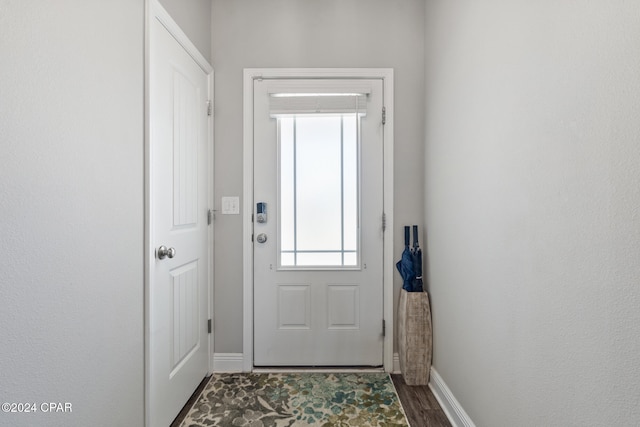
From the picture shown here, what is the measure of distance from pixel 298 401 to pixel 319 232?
3.45ft

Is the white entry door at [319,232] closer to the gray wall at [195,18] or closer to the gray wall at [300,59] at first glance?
the gray wall at [300,59]

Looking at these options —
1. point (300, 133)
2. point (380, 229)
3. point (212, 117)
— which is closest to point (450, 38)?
point (300, 133)

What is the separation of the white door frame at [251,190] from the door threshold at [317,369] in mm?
75

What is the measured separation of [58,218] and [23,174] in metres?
0.16

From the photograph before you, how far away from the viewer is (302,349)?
2232 millimetres

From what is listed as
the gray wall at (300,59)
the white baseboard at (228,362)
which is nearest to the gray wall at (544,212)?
the gray wall at (300,59)

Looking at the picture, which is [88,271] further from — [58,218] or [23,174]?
[23,174]

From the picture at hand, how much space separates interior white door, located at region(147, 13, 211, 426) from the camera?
1488 millimetres

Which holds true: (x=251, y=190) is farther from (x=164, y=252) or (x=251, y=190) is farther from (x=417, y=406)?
(x=417, y=406)

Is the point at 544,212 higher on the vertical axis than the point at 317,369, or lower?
higher

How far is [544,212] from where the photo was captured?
3.39ft

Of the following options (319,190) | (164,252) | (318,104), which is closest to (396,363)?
(319,190)

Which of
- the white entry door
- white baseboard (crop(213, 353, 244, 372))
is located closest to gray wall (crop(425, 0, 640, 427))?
the white entry door

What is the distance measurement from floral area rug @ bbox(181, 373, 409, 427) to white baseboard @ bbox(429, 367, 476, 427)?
25 centimetres
